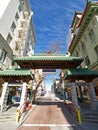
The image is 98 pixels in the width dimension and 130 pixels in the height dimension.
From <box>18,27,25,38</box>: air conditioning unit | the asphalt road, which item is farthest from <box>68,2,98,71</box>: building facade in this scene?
<box>18,27,25,38</box>: air conditioning unit

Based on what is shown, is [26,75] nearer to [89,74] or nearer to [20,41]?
[89,74]

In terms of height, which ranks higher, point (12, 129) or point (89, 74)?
point (89, 74)

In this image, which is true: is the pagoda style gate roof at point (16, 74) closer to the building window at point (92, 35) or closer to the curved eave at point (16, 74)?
the curved eave at point (16, 74)

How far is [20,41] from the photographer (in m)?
28.6

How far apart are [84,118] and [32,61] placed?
8.45 meters

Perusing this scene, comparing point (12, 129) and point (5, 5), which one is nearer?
point (12, 129)

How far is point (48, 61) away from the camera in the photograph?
14.3 metres

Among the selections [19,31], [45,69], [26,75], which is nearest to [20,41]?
[19,31]

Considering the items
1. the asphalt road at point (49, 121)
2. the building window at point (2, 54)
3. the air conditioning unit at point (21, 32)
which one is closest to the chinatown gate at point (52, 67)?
the asphalt road at point (49, 121)

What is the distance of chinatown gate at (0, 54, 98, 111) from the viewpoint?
12.7 metres

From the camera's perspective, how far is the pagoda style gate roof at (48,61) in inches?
541

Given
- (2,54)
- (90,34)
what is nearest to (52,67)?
(2,54)

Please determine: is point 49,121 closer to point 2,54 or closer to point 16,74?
point 16,74

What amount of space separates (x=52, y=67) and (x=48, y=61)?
5.44 feet
